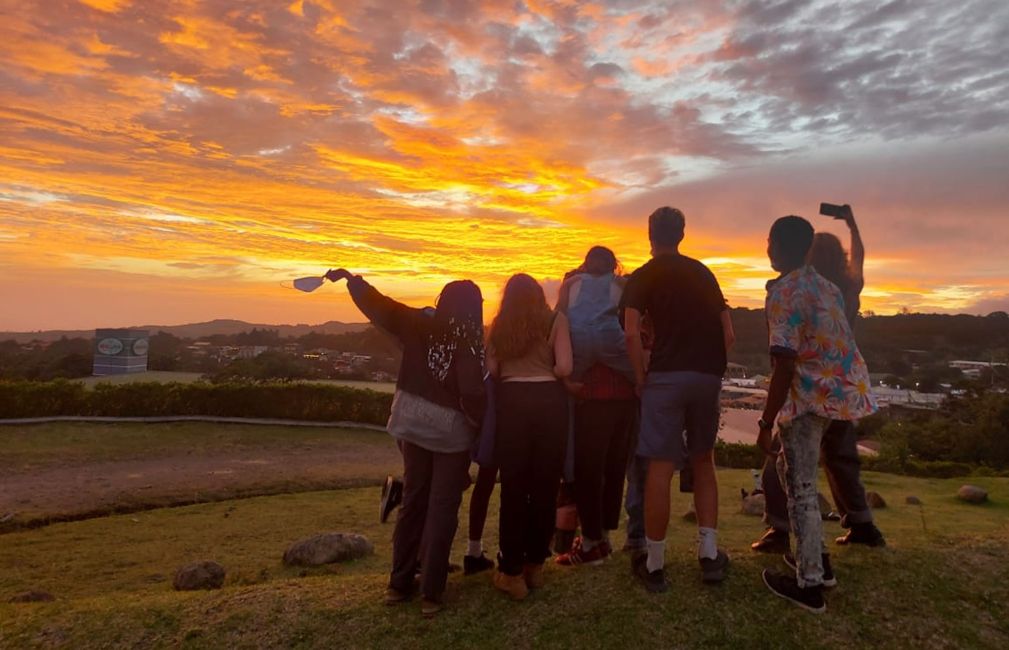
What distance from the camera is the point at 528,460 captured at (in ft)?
13.9

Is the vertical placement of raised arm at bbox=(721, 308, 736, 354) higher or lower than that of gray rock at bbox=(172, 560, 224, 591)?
higher

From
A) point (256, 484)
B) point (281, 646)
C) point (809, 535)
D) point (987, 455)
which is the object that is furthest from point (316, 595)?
point (987, 455)

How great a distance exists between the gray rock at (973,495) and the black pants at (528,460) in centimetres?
1134

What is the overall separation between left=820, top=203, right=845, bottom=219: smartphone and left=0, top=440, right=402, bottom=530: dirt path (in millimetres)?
11936

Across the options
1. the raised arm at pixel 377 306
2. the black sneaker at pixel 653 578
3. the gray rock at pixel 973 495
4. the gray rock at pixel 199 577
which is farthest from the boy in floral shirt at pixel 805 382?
the gray rock at pixel 973 495

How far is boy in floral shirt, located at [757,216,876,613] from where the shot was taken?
3.97 metres

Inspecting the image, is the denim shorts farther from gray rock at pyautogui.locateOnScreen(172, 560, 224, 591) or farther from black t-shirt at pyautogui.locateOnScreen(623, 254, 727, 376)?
gray rock at pyautogui.locateOnScreen(172, 560, 224, 591)

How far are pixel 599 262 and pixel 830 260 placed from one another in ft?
5.62

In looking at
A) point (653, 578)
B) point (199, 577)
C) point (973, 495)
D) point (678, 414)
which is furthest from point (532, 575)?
point (973, 495)

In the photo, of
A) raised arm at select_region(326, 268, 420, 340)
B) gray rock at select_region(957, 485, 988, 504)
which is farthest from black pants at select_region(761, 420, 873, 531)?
gray rock at select_region(957, 485, 988, 504)

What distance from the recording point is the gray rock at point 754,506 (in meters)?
10.2

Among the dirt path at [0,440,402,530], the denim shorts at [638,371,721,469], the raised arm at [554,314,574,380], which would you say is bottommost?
the dirt path at [0,440,402,530]

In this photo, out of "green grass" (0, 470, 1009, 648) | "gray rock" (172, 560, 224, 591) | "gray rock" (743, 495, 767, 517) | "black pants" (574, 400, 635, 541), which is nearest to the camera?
"green grass" (0, 470, 1009, 648)

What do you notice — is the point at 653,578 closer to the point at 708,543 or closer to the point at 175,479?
the point at 708,543
